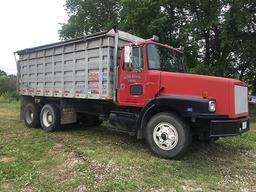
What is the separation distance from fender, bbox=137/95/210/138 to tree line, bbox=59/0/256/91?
9.77 metres

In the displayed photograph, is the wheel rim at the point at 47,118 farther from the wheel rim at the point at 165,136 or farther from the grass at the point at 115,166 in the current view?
the wheel rim at the point at 165,136

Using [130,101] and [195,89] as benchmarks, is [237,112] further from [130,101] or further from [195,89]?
[130,101]

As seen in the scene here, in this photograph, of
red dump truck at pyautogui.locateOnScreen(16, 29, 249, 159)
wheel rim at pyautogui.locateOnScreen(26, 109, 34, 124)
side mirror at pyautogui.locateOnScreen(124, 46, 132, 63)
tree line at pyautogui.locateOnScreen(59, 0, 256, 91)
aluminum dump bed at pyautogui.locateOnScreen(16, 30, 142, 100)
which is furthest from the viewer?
tree line at pyautogui.locateOnScreen(59, 0, 256, 91)

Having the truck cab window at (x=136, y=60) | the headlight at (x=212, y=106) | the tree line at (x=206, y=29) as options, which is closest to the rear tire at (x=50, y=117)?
the truck cab window at (x=136, y=60)

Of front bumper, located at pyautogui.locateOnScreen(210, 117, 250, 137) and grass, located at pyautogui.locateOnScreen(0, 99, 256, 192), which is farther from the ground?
front bumper, located at pyautogui.locateOnScreen(210, 117, 250, 137)

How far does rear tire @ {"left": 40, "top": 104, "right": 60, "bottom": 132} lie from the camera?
32.3 ft

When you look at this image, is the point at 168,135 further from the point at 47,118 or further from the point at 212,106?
the point at 47,118

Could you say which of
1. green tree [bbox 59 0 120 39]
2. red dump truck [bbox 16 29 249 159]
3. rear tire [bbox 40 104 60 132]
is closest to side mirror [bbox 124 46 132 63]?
red dump truck [bbox 16 29 249 159]

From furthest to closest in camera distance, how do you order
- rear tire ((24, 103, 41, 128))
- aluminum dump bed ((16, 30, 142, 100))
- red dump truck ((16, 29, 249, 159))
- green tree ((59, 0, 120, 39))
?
1. green tree ((59, 0, 120, 39))
2. rear tire ((24, 103, 41, 128))
3. aluminum dump bed ((16, 30, 142, 100))
4. red dump truck ((16, 29, 249, 159))

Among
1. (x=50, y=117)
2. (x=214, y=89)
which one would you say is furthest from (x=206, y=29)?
(x=214, y=89)

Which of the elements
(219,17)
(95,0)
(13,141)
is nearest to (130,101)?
(13,141)

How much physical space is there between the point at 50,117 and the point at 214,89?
583cm

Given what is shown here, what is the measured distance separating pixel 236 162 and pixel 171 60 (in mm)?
2857

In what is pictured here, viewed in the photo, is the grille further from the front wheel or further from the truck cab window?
the truck cab window
